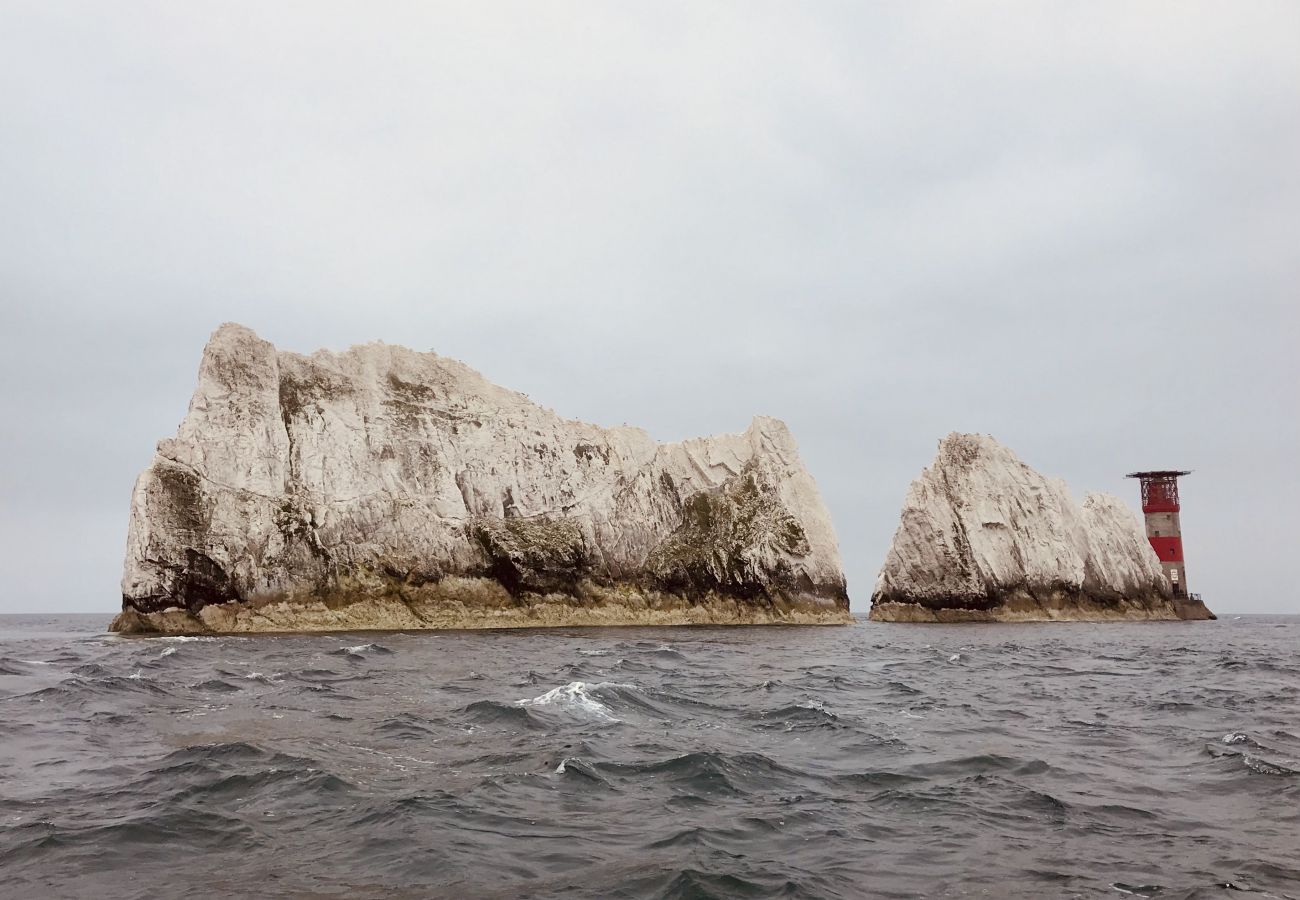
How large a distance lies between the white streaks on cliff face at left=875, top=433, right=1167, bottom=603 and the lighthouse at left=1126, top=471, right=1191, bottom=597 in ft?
26.2

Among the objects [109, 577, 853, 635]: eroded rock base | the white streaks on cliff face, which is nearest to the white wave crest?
[109, 577, 853, 635]: eroded rock base

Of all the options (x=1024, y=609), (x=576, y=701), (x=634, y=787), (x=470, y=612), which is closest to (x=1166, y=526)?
(x=1024, y=609)

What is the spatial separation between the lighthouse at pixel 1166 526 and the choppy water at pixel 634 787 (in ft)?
236

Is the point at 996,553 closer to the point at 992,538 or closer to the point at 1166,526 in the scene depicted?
the point at 992,538

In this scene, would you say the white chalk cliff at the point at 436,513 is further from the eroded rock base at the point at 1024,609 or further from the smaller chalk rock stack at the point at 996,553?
the eroded rock base at the point at 1024,609

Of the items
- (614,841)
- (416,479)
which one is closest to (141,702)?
(614,841)

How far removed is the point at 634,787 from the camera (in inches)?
451

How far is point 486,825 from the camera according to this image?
954 cm

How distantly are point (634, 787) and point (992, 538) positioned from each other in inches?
2740

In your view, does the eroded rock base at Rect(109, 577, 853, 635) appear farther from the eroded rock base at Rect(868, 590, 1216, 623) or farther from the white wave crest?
the white wave crest

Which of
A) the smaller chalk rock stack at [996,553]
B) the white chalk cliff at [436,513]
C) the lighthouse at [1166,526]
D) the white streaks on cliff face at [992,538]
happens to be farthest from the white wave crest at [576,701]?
the lighthouse at [1166,526]

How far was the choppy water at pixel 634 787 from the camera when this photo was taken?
802cm

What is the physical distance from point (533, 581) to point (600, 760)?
46.5 meters

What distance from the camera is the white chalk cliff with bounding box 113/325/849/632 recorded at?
1909 inches
